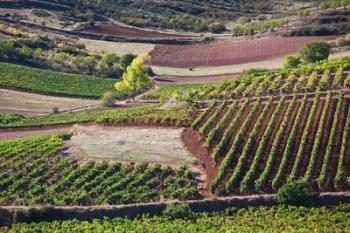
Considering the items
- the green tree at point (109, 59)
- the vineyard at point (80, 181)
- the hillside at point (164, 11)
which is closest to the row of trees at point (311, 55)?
the green tree at point (109, 59)

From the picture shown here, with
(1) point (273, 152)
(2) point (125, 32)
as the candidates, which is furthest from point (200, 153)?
(2) point (125, 32)

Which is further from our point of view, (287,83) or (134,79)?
(134,79)

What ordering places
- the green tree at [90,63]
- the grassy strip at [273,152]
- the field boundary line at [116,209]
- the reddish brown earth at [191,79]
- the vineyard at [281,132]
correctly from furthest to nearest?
1. the green tree at [90,63]
2. the reddish brown earth at [191,79]
3. the vineyard at [281,132]
4. the grassy strip at [273,152]
5. the field boundary line at [116,209]

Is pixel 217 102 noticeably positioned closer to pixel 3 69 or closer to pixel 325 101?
pixel 325 101

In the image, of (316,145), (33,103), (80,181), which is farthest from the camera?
(33,103)

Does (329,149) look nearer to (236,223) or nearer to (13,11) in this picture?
(236,223)

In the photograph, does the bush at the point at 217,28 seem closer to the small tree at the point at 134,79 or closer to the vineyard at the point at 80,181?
the small tree at the point at 134,79

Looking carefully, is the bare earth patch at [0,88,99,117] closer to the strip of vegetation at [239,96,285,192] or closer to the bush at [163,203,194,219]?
the strip of vegetation at [239,96,285,192]

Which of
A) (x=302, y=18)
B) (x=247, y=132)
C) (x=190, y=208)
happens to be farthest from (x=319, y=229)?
(x=302, y=18)
